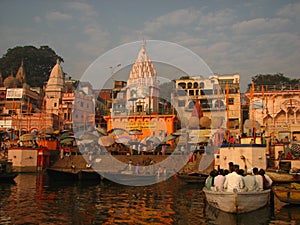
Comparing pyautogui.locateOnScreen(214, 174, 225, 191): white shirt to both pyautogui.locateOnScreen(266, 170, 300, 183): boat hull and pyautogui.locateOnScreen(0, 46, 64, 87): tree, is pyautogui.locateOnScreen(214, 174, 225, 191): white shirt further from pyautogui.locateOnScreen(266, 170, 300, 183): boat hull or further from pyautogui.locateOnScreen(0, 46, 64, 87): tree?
pyautogui.locateOnScreen(0, 46, 64, 87): tree

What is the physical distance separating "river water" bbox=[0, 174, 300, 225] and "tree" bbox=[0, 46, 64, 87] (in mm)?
57993

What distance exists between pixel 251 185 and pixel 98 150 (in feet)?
78.5

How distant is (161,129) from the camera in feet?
142

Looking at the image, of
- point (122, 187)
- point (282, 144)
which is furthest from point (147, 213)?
point (282, 144)

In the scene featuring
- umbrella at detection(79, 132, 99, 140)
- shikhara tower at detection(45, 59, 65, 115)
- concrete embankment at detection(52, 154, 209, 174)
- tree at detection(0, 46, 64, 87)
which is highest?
tree at detection(0, 46, 64, 87)

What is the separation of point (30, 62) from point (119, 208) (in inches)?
2683

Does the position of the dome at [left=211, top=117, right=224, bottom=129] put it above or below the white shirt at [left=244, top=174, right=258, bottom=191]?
above

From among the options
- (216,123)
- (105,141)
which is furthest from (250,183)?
(216,123)

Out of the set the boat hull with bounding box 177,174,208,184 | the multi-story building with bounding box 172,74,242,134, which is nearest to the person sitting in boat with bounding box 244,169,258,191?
the boat hull with bounding box 177,174,208,184

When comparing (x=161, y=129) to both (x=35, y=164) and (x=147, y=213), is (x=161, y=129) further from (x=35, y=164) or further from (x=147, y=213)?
(x=147, y=213)

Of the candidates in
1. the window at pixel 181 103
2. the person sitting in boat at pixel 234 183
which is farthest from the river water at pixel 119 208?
the window at pixel 181 103

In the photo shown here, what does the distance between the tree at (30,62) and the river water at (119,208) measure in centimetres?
5799

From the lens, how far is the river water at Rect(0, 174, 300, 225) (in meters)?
12.4

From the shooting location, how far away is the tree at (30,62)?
246ft
